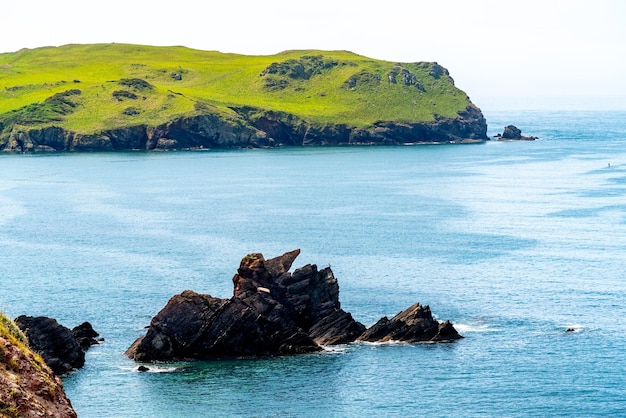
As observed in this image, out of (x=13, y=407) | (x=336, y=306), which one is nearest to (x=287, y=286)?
(x=336, y=306)

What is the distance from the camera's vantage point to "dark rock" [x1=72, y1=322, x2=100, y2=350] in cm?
9681

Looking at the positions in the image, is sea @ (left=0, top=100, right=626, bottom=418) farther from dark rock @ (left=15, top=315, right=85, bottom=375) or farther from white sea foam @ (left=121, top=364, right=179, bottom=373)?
dark rock @ (left=15, top=315, right=85, bottom=375)

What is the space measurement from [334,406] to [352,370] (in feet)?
30.1

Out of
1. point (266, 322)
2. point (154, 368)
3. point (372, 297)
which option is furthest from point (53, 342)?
point (372, 297)

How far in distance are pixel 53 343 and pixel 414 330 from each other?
34453 millimetres

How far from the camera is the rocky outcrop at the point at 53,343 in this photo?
8762 cm

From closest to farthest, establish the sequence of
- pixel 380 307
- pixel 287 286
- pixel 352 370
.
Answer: pixel 352 370 < pixel 287 286 < pixel 380 307

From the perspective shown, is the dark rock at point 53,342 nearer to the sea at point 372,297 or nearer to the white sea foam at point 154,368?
the sea at point 372,297

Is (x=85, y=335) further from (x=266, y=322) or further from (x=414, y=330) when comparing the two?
(x=414, y=330)

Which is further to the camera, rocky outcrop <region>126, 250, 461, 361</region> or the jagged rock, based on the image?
the jagged rock

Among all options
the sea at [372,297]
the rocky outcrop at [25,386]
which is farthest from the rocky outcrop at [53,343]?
the rocky outcrop at [25,386]

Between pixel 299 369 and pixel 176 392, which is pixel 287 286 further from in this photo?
pixel 176 392

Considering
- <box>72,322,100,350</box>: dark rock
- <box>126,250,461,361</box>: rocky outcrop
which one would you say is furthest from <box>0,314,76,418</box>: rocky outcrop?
<box>72,322,100,350</box>: dark rock

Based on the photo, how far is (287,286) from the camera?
332 feet
